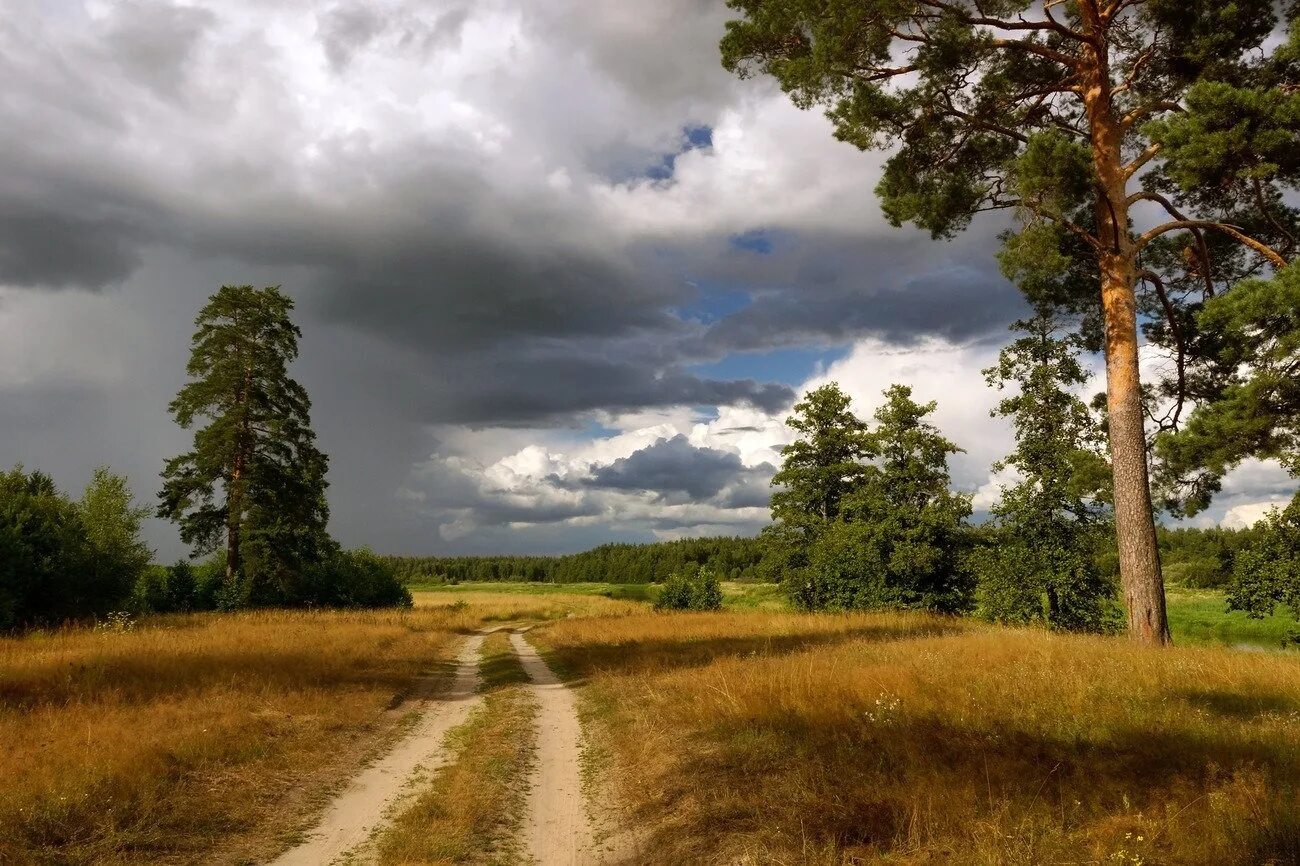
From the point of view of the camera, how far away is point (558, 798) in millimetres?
7570

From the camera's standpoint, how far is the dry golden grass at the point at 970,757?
516 centimetres

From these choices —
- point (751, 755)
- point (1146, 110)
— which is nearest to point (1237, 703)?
point (751, 755)

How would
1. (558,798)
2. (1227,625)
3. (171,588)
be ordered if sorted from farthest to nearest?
1. (1227,625)
2. (171,588)
3. (558,798)

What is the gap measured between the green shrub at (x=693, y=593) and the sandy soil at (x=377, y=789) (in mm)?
29372

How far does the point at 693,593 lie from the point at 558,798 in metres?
35.4

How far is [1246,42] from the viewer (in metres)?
13.7

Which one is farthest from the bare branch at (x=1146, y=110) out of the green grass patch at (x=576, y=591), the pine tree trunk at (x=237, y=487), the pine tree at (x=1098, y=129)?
the green grass patch at (x=576, y=591)

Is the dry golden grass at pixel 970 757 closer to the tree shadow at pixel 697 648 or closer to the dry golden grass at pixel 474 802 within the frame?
the dry golden grass at pixel 474 802

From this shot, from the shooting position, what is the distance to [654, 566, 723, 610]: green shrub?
4175 centimetres

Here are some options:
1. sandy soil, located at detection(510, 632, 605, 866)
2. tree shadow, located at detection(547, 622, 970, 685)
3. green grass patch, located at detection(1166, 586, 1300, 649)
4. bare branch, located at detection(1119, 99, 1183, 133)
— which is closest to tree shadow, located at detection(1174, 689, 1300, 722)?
sandy soil, located at detection(510, 632, 605, 866)


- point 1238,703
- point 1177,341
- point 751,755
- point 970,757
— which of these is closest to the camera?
A: point 970,757

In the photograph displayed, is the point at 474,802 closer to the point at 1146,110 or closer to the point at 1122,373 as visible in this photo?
the point at 1122,373

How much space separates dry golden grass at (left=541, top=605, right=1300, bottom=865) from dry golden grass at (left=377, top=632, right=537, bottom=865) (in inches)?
46.1

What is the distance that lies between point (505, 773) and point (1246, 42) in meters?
18.1
